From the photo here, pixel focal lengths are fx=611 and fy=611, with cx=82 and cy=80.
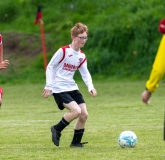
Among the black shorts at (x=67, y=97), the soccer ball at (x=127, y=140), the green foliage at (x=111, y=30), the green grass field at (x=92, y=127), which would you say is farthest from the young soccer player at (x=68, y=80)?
the green foliage at (x=111, y=30)

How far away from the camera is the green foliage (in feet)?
75.9

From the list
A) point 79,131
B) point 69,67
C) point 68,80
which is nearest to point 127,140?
point 79,131

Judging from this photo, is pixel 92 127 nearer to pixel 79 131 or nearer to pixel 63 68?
pixel 79 131

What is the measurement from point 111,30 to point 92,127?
14.0 m

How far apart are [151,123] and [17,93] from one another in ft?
26.9

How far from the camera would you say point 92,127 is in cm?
1023

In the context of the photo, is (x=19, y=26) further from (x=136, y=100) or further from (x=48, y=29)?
(x=136, y=100)

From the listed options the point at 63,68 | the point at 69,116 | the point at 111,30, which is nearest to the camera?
the point at 69,116

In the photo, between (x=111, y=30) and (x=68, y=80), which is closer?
(x=68, y=80)

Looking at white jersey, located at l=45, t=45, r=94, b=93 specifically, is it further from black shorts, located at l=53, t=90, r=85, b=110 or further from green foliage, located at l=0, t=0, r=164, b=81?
green foliage, located at l=0, t=0, r=164, b=81

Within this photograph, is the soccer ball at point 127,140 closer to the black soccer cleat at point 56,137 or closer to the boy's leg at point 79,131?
the boy's leg at point 79,131

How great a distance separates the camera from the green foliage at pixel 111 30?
23.1m

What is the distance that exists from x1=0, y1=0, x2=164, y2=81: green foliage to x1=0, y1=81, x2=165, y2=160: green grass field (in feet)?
16.2

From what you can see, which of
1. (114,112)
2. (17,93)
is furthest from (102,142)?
(17,93)
